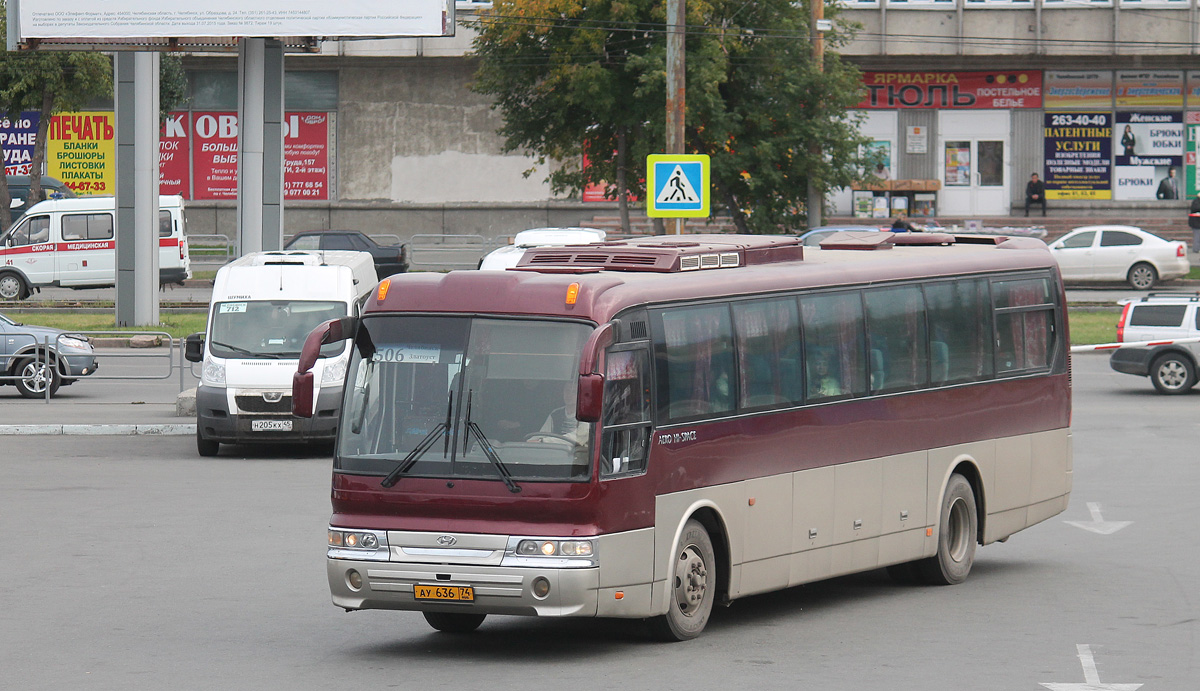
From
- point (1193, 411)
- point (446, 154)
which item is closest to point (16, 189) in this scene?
point (446, 154)

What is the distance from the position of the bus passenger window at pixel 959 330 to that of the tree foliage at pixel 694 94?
1000 inches

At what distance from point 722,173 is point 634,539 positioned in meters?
30.6

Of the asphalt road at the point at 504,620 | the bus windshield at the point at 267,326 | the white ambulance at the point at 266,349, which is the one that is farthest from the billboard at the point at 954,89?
the asphalt road at the point at 504,620

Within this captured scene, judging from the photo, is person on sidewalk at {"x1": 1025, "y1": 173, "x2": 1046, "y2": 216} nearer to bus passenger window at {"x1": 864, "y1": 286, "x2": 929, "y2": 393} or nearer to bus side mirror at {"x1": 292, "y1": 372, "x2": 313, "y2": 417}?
bus passenger window at {"x1": 864, "y1": 286, "x2": 929, "y2": 393}

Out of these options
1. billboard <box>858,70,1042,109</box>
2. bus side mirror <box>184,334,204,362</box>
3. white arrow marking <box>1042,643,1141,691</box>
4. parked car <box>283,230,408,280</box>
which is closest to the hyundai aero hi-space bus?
white arrow marking <box>1042,643,1141,691</box>

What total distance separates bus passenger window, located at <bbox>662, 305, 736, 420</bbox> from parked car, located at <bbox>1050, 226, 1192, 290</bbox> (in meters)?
31.7

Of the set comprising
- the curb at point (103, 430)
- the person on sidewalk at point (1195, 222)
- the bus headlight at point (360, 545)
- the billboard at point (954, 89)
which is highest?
the billboard at point (954, 89)

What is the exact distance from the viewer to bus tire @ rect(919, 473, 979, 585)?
483 inches

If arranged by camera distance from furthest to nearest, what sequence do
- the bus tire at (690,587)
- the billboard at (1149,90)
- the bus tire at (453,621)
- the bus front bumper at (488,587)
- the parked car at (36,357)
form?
the billboard at (1149,90)
the parked car at (36,357)
the bus tire at (453,621)
the bus tire at (690,587)
the bus front bumper at (488,587)

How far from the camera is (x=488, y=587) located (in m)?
8.90

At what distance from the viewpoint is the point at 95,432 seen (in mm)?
20828

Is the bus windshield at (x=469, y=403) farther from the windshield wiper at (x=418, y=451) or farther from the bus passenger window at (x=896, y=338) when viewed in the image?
the bus passenger window at (x=896, y=338)

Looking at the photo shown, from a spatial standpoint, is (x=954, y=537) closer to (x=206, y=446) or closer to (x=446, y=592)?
(x=446, y=592)

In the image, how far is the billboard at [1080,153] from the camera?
167 feet
